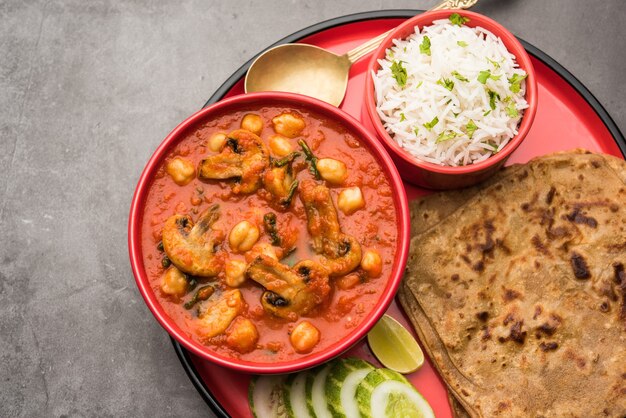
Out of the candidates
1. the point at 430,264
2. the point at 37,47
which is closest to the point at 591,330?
the point at 430,264

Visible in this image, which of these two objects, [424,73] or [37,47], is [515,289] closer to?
[424,73]

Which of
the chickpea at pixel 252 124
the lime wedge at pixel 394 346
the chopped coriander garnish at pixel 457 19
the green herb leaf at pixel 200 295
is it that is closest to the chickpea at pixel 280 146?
the chickpea at pixel 252 124

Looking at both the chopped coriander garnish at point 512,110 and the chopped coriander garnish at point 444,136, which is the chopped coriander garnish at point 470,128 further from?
the chopped coriander garnish at point 512,110

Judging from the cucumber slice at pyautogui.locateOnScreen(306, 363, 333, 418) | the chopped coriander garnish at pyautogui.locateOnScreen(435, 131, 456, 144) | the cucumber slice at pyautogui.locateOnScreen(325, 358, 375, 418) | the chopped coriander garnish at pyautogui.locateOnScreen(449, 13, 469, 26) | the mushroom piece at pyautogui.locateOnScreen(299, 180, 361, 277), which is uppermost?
the chopped coriander garnish at pyautogui.locateOnScreen(449, 13, 469, 26)

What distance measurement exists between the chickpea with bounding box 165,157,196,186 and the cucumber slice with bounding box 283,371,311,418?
1.28m

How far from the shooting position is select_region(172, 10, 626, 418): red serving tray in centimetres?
377

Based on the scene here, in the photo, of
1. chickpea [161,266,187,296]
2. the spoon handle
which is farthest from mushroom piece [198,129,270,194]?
the spoon handle

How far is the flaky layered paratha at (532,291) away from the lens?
3561 millimetres

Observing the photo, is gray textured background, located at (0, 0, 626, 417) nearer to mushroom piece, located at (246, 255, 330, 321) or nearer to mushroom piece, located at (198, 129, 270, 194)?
mushroom piece, located at (198, 129, 270, 194)

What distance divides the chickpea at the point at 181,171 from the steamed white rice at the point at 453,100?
113 cm

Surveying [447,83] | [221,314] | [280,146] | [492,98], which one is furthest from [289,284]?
[492,98]

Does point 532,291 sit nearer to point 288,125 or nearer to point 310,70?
point 288,125

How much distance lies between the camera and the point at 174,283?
3297mm

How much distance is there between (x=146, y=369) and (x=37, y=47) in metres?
2.39
